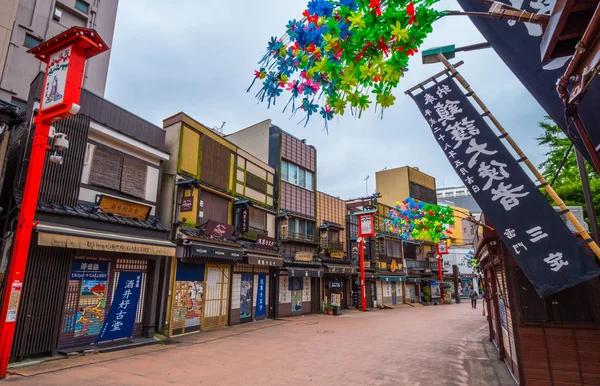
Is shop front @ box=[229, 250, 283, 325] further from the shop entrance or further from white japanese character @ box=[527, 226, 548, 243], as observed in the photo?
white japanese character @ box=[527, 226, 548, 243]

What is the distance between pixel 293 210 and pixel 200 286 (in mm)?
9156

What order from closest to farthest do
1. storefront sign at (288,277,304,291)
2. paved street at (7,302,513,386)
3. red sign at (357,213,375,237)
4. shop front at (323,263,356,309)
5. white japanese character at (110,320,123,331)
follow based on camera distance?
paved street at (7,302,513,386)
white japanese character at (110,320,123,331)
storefront sign at (288,277,304,291)
shop front at (323,263,356,309)
red sign at (357,213,375,237)

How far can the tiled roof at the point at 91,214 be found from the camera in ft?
30.2

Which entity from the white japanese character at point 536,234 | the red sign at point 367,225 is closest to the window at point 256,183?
the red sign at point 367,225

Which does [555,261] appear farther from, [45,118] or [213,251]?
[213,251]

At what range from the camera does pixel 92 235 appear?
9.57m

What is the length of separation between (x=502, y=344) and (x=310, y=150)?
18206mm

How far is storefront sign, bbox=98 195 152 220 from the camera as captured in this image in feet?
36.0

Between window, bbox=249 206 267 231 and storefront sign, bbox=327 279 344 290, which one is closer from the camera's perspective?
window, bbox=249 206 267 231

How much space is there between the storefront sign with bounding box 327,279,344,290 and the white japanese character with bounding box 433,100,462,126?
2122 centimetres

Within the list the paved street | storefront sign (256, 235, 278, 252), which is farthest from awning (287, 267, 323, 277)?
the paved street

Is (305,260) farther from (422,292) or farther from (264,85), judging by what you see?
(422,292)

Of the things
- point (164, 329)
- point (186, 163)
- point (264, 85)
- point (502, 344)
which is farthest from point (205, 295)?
point (264, 85)

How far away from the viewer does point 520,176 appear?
519 cm
